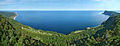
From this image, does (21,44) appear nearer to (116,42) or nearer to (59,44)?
(59,44)

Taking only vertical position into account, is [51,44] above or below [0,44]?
below

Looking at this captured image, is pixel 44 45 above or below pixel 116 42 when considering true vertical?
below

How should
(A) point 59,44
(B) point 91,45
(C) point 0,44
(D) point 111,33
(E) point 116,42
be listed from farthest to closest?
(A) point 59,44, (D) point 111,33, (B) point 91,45, (C) point 0,44, (E) point 116,42

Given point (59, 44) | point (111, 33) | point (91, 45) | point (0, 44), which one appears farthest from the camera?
point (59, 44)

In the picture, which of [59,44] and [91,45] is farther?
[59,44]

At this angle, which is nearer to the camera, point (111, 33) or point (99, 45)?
point (99, 45)

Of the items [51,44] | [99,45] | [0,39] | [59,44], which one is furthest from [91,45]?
[0,39]

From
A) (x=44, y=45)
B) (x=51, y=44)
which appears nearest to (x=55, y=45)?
(x=51, y=44)

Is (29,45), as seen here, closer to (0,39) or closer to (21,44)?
(21,44)

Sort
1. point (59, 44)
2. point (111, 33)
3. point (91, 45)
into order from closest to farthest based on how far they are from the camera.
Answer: point (91, 45) → point (111, 33) → point (59, 44)

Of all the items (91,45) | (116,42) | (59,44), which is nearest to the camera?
(116,42)
